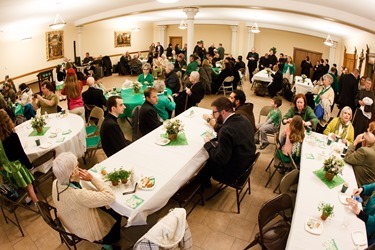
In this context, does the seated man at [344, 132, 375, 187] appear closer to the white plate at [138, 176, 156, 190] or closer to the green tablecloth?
the white plate at [138, 176, 156, 190]

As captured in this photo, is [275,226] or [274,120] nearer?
[275,226]

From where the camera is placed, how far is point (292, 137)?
12.7ft

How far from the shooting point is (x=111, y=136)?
12.2 ft

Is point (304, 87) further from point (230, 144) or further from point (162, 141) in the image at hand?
point (162, 141)

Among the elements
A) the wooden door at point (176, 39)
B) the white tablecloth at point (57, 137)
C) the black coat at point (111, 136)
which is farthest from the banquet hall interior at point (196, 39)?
the black coat at point (111, 136)

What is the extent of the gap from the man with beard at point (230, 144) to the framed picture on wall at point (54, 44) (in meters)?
9.82

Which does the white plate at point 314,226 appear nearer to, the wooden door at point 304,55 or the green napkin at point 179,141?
the green napkin at point 179,141

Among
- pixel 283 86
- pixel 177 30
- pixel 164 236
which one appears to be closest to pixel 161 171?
pixel 164 236

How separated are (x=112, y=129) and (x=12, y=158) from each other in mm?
1235

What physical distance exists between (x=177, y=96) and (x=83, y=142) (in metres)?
2.87

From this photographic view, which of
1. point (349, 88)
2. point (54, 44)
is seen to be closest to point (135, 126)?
point (349, 88)

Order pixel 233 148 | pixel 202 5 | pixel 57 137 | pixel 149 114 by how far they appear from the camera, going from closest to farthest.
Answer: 1. pixel 233 148
2. pixel 57 137
3. pixel 149 114
4. pixel 202 5

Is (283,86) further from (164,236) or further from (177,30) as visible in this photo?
(177,30)

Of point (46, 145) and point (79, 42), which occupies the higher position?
point (79, 42)
